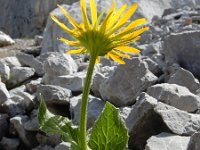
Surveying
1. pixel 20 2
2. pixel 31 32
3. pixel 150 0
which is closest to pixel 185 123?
pixel 150 0

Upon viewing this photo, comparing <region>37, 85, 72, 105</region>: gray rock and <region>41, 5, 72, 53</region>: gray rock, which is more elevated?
<region>37, 85, 72, 105</region>: gray rock

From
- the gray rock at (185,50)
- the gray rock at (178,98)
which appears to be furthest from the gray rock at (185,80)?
the gray rock at (185,50)

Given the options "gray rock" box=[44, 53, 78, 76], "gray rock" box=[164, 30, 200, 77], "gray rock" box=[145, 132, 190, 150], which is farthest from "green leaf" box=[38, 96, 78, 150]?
"gray rock" box=[44, 53, 78, 76]

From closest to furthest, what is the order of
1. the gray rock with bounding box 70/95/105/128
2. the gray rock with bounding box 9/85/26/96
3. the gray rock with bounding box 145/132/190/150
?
the gray rock with bounding box 145/132/190/150
the gray rock with bounding box 70/95/105/128
the gray rock with bounding box 9/85/26/96

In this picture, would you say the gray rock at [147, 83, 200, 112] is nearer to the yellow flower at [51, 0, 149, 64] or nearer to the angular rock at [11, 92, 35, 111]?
the angular rock at [11, 92, 35, 111]

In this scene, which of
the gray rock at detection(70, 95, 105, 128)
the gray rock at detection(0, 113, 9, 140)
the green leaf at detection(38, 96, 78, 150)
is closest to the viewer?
the green leaf at detection(38, 96, 78, 150)

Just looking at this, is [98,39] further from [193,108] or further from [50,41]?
[50,41]

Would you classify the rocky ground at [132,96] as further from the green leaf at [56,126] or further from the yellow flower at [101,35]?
the yellow flower at [101,35]

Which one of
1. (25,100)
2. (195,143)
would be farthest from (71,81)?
(195,143)
